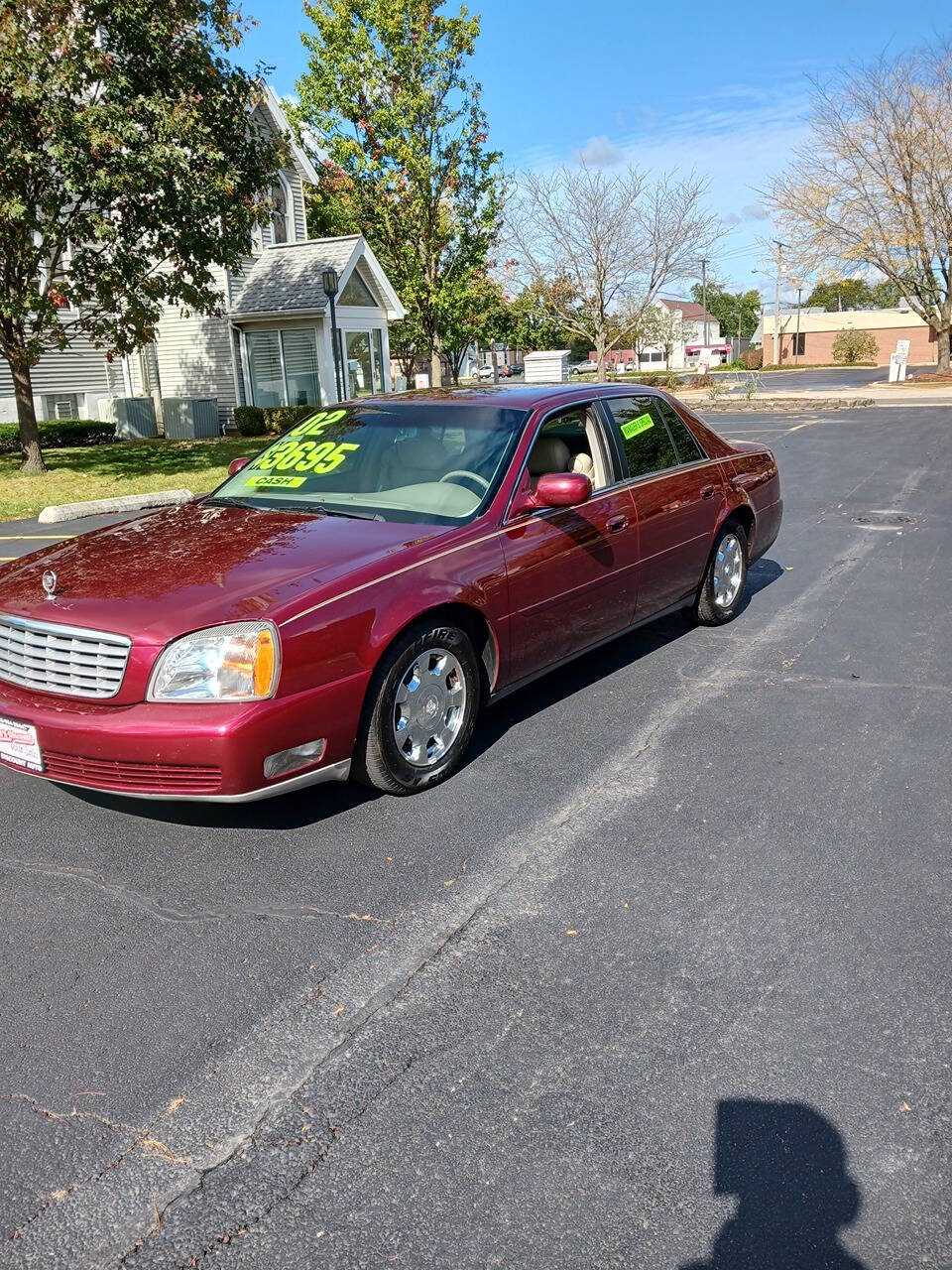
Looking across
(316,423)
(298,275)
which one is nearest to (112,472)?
(298,275)

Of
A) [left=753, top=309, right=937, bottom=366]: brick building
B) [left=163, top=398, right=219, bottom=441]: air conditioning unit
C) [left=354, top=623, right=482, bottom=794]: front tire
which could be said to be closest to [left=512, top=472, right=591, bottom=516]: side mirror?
[left=354, top=623, right=482, bottom=794]: front tire

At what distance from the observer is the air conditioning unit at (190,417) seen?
26250 mm

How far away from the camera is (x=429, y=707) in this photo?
14.1ft

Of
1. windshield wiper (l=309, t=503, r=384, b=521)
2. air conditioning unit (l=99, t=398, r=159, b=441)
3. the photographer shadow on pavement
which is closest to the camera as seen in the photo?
the photographer shadow on pavement

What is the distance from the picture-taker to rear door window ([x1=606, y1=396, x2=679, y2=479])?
5.82 metres

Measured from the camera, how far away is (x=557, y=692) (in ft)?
18.5

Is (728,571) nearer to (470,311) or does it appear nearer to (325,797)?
(325,797)

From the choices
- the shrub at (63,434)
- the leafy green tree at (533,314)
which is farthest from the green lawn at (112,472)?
the leafy green tree at (533,314)

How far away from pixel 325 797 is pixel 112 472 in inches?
594

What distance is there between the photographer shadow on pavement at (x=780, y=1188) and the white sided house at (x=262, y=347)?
2474 centimetres

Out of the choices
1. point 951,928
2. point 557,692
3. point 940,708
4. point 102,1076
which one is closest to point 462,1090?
point 102,1076

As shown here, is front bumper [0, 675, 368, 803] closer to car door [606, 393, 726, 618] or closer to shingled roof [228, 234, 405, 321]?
car door [606, 393, 726, 618]

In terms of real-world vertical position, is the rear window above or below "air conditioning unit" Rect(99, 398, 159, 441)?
below

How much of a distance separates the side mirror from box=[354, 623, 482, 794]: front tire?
30.0 inches
